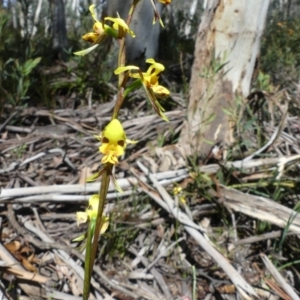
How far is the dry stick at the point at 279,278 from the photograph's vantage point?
5.86ft

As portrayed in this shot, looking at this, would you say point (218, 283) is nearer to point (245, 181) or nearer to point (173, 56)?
point (245, 181)

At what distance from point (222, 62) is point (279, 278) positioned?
1218 millimetres

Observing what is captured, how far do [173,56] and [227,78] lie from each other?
1.92m

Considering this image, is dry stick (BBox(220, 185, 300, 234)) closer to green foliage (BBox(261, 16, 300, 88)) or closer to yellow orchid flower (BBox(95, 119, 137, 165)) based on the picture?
yellow orchid flower (BBox(95, 119, 137, 165))

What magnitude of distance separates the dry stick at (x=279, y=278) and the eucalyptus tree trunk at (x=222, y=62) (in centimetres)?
77

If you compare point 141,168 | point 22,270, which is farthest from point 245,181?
point 22,270

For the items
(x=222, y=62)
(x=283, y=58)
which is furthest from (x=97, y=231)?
(x=283, y=58)

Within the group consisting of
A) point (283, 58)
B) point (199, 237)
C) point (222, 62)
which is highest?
point (222, 62)

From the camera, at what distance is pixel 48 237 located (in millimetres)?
2156

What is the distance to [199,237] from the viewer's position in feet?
6.63

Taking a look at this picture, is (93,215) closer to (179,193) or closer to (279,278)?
(279,278)

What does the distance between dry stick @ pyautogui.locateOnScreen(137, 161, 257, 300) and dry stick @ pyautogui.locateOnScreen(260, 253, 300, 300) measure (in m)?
0.15

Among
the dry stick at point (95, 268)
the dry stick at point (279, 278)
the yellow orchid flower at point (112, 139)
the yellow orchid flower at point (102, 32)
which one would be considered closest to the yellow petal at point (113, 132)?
the yellow orchid flower at point (112, 139)

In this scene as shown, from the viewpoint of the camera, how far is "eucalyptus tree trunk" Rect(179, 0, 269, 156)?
8.54 ft
